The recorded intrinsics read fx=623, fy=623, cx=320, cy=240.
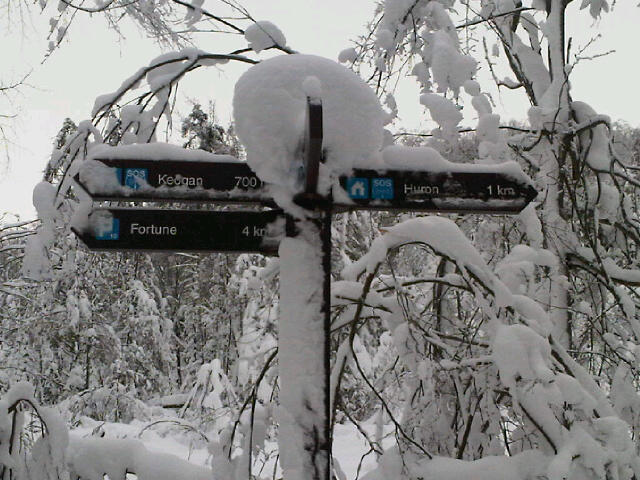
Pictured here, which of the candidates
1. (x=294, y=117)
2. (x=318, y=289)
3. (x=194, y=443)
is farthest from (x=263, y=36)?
(x=194, y=443)

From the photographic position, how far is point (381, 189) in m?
1.92

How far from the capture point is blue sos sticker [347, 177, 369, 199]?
1.88 m

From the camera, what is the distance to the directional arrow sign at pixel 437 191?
1902 mm

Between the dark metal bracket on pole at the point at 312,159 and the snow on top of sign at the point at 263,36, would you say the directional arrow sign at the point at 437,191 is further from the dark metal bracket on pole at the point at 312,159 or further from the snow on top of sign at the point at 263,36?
the snow on top of sign at the point at 263,36

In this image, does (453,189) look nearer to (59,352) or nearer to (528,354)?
(528,354)

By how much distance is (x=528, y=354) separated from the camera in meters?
1.92

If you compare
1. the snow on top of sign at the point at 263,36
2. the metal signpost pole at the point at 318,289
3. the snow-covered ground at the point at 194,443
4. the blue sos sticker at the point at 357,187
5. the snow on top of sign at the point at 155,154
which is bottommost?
the snow-covered ground at the point at 194,443

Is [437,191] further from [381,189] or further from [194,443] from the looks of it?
[194,443]

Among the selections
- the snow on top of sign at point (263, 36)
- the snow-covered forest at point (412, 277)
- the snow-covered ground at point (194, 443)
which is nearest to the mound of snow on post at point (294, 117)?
the snow-covered forest at point (412, 277)

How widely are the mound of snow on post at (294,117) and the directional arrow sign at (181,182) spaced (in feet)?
0.28

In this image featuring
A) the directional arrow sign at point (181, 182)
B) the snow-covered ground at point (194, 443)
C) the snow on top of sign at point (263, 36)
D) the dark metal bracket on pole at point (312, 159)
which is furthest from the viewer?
the snow-covered ground at point (194, 443)

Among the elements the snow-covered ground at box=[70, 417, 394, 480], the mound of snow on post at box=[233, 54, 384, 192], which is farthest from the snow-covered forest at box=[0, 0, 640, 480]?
the snow-covered ground at box=[70, 417, 394, 480]

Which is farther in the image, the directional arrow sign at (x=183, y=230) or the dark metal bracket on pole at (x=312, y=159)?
the directional arrow sign at (x=183, y=230)

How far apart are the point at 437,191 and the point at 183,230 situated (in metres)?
0.80
